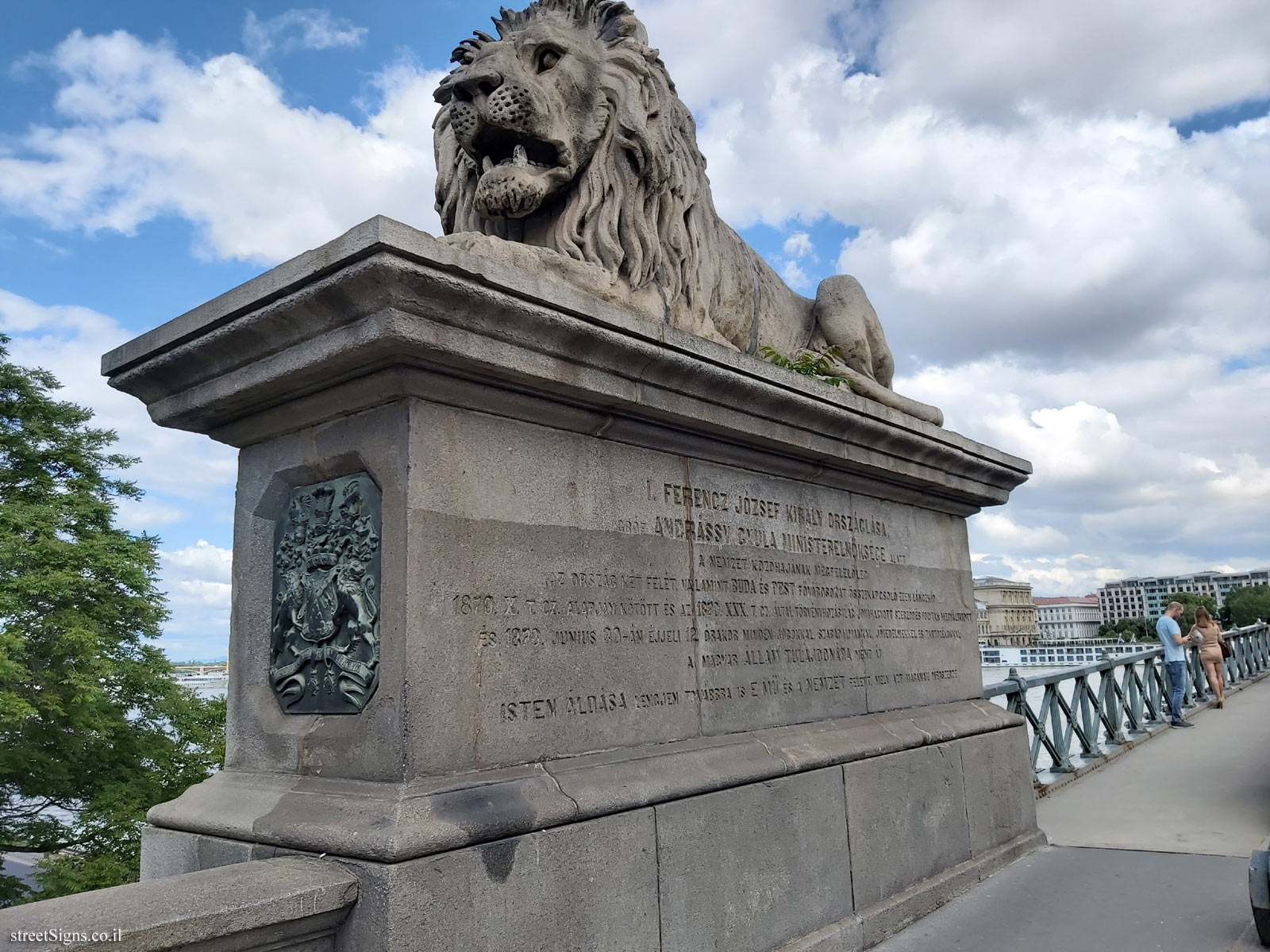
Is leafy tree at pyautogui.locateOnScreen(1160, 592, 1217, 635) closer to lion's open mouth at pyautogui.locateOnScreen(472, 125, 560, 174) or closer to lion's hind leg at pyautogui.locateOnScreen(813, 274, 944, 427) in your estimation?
lion's hind leg at pyautogui.locateOnScreen(813, 274, 944, 427)

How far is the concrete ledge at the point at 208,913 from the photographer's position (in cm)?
212

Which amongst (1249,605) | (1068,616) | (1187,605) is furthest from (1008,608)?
(1068,616)

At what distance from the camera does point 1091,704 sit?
1049 centimetres

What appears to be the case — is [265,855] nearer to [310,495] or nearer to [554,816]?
[554,816]

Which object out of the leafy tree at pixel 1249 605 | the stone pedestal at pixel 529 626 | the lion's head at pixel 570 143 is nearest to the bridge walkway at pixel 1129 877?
the stone pedestal at pixel 529 626

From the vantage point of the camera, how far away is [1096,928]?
4.40m

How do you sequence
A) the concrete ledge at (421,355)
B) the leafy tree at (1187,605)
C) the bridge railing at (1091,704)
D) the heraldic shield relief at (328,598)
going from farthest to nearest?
the leafy tree at (1187,605) → the bridge railing at (1091,704) → the heraldic shield relief at (328,598) → the concrete ledge at (421,355)

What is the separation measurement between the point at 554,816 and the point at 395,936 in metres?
0.63

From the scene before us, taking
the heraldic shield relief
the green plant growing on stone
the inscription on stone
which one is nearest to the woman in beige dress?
the inscription on stone

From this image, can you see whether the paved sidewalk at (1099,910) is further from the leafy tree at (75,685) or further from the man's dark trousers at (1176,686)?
the leafy tree at (75,685)

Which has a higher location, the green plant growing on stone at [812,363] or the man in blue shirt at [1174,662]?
the green plant growing on stone at [812,363]

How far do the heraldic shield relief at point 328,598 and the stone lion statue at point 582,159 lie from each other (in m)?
1.18

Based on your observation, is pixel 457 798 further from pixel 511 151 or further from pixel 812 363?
pixel 812 363

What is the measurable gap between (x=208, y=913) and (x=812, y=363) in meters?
4.11
